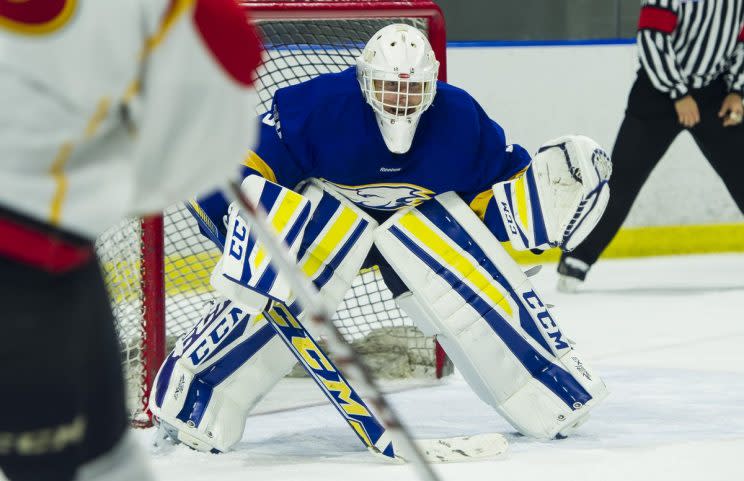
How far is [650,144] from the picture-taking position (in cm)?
425

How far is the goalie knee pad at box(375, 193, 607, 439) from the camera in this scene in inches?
95.0

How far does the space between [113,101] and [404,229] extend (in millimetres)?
1467

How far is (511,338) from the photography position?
2414 mm

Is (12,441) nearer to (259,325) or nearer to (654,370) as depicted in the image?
(259,325)

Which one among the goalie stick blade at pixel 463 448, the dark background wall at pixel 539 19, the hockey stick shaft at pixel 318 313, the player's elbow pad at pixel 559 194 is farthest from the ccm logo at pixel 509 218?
the dark background wall at pixel 539 19

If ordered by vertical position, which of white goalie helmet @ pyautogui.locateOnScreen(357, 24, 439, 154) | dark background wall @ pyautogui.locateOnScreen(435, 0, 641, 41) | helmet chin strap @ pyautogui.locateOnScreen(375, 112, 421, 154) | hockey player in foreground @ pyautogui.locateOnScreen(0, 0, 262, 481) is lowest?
dark background wall @ pyautogui.locateOnScreen(435, 0, 641, 41)

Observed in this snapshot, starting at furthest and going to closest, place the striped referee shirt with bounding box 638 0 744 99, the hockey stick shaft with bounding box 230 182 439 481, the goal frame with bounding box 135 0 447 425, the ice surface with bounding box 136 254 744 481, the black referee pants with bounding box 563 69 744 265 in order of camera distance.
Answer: the black referee pants with bounding box 563 69 744 265 < the striped referee shirt with bounding box 638 0 744 99 < the goal frame with bounding box 135 0 447 425 < the ice surface with bounding box 136 254 744 481 < the hockey stick shaft with bounding box 230 182 439 481

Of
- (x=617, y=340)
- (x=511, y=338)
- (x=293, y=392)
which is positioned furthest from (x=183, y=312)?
(x=617, y=340)

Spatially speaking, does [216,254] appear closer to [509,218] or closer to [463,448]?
[509,218]

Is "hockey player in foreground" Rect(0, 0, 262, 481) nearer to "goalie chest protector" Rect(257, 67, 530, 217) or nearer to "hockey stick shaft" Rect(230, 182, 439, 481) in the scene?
"hockey stick shaft" Rect(230, 182, 439, 481)

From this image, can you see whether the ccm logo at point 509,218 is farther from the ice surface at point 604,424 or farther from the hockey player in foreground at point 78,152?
the hockey player in foreground at point 78,152

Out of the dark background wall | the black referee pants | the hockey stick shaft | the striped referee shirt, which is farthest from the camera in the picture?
the dark background wall

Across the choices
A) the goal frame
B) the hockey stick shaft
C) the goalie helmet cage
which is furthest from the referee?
the hockey stick shaft

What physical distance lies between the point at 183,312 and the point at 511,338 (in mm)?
927
